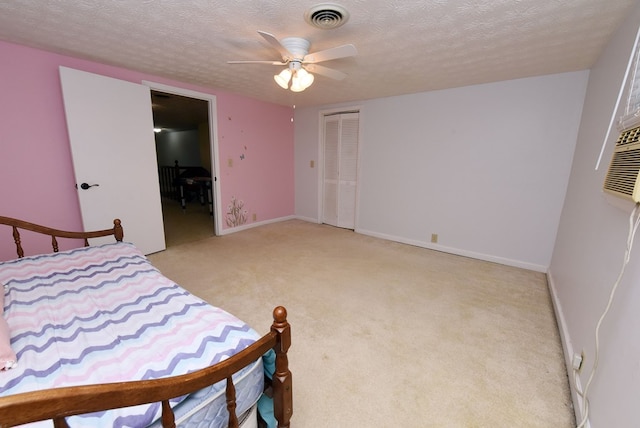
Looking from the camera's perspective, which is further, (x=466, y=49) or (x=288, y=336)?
(x=466, y=49)

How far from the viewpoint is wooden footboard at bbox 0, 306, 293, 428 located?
49 cm

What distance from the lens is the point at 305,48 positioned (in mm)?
2055

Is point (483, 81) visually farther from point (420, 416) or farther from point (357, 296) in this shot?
point (420, 416)

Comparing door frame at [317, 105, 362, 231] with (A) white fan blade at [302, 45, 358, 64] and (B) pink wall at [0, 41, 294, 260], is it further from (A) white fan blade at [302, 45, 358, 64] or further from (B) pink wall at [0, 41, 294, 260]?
(A) white fan blade at [302, 45, 358, 64]

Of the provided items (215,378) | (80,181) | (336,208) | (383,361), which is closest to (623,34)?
(383,361)

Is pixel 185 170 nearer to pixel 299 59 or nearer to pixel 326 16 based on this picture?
pixel 299 59

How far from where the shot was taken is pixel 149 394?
675 millimetres

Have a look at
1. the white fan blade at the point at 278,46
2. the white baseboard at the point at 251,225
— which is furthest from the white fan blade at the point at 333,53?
the white baseboard at the point at 251,225

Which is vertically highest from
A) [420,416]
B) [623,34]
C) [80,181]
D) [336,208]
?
[623,34]

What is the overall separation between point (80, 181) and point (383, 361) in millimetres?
3221

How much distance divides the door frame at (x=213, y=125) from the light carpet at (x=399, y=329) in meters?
0.72

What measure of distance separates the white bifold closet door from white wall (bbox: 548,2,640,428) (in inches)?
105

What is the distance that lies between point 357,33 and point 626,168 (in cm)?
173

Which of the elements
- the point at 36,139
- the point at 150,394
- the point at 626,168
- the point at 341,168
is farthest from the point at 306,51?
the point at 36,139
